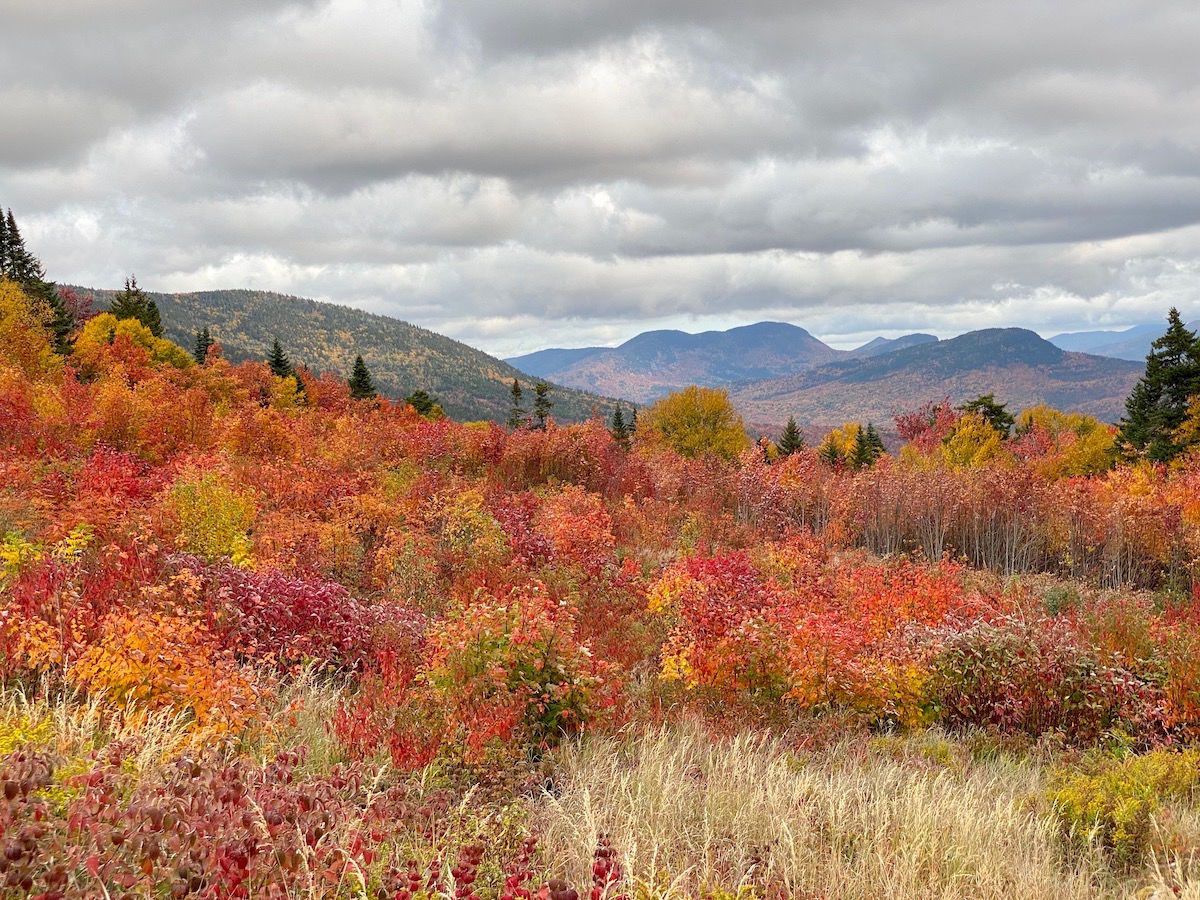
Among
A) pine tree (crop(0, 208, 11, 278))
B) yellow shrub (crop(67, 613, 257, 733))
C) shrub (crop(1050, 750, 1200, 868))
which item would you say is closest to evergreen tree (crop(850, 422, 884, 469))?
shrub (crop(1050, 750, 1200, 868))

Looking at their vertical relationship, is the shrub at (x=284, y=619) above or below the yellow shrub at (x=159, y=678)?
below

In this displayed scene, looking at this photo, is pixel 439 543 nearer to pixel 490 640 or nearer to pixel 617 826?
pixel 490 640

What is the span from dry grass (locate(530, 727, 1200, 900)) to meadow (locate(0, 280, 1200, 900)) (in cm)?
3

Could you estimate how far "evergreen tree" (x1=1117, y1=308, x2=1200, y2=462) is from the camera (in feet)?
129

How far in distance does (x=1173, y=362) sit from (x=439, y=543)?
44.8m

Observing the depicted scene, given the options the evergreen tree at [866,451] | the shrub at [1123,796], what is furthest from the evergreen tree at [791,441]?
the shrub at [1123,796]

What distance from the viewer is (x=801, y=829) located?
4598mm

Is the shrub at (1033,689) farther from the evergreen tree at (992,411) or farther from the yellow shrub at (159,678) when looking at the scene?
the evergreen tree at (992,411)

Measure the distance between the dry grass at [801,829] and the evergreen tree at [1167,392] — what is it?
4281 centimetres

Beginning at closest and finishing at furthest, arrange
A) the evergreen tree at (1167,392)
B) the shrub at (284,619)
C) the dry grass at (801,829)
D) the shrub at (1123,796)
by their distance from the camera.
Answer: the dry grass at (801,829) < the shrub at (1123,796) < the shrub at (284,619) < the evergreen tree at (1167,392)

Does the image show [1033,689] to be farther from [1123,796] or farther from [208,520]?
[208,520]

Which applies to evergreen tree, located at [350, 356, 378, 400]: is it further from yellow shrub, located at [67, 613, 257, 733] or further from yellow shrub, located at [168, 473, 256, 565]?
yellow shrub, located at [67, 613, 257, 733]

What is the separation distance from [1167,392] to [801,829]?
4784cm

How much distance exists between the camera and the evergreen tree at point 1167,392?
39.2 metres
